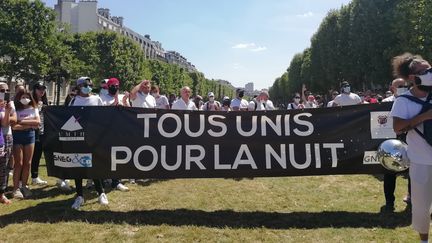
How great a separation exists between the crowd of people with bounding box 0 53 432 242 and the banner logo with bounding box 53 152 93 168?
1.59 feet

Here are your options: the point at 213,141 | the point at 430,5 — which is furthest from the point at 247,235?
the point at 430,5

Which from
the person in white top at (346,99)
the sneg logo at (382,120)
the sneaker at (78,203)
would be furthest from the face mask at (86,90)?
the person in white top at (346,99)

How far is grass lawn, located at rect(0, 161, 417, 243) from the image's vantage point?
595 centimetres

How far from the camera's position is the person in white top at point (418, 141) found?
4414 mm

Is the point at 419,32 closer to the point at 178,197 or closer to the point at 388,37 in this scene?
the point at 388,37

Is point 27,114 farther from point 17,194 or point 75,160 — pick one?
point 75,160

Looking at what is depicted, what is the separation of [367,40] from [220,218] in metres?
37.6

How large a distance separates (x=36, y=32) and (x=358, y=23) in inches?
1194

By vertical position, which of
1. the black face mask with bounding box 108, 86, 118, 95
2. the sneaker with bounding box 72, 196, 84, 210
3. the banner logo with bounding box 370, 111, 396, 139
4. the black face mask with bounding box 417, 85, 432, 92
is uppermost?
the black face mask with bounding box 108, 86, 118, 95

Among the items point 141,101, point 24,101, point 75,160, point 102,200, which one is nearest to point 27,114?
point 24,101

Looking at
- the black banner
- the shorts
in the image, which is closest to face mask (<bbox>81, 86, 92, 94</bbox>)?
the black banner

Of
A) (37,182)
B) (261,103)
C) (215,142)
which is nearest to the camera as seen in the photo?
(215,142)

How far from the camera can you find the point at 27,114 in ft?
27.5

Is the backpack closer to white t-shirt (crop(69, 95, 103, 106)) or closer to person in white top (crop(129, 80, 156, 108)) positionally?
white t-shirt (crop(69, 95, 103, 106))
